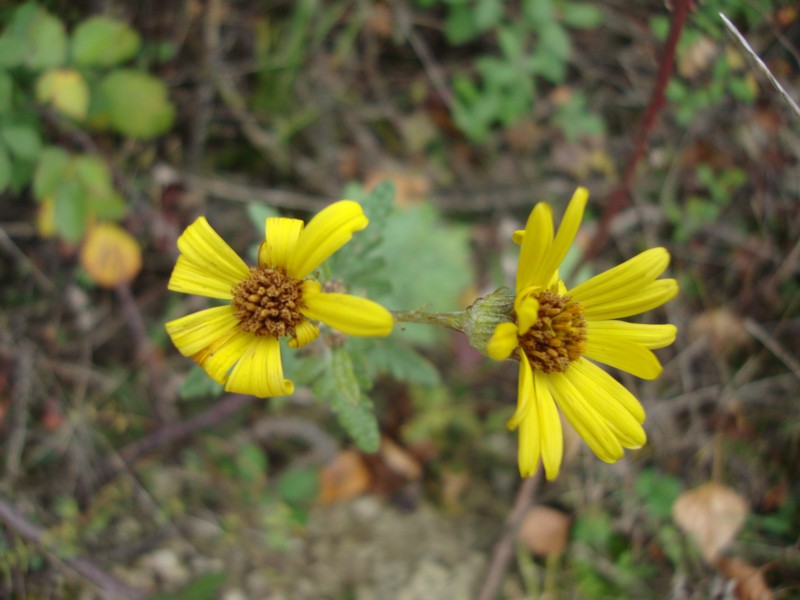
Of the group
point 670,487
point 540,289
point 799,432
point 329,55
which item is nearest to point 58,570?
point 540,289

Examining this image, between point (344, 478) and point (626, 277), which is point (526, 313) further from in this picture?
point (344, 478)

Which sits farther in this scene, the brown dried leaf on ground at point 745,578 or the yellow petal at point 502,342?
the brown dried leaf on ground at point 745,578

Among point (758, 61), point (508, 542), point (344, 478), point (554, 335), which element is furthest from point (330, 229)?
point (508, 542)

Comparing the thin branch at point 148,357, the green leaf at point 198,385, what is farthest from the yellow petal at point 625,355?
the thin branch at point 148,357

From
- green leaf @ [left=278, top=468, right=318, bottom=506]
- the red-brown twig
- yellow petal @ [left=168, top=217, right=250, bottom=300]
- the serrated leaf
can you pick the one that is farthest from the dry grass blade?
green leaf @ [left=278, top=468, right=318, bottom=506]

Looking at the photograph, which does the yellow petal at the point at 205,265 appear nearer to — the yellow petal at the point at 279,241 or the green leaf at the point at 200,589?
the yellow petal at the point at 279,241

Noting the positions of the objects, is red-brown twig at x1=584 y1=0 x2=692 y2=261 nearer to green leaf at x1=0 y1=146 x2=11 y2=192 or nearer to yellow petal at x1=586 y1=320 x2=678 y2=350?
yellow petal at x1=586 y1=320 x2=678 y2=350

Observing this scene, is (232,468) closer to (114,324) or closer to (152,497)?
(152,497)
